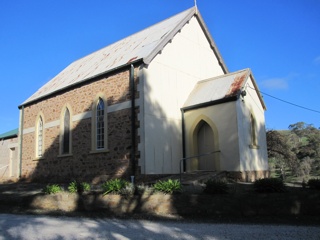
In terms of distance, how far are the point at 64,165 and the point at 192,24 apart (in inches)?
436

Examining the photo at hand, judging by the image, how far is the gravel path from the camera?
6.92m

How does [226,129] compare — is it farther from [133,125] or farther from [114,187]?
[114,187]

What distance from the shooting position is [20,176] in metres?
23.2

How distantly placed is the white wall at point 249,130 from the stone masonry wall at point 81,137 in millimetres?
5200

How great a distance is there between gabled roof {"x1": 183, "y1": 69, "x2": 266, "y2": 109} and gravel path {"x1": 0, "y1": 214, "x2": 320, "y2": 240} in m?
8.49

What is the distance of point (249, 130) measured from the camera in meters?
16.1

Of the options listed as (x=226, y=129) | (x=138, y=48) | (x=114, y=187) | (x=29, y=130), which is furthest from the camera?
(x=29, y=130)

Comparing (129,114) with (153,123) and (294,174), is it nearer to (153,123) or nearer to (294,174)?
(153,123)

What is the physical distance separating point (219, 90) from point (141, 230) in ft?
33.8

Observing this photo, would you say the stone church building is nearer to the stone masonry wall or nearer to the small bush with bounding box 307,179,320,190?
the stone masonry wall

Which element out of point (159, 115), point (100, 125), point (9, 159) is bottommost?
point (9, 159)

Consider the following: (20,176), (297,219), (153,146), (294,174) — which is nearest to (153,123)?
(153,146)

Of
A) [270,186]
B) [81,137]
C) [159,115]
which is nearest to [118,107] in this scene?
[159,115]

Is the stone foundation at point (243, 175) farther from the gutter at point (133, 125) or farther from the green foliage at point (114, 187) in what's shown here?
the green foliage at point (114, 187)
